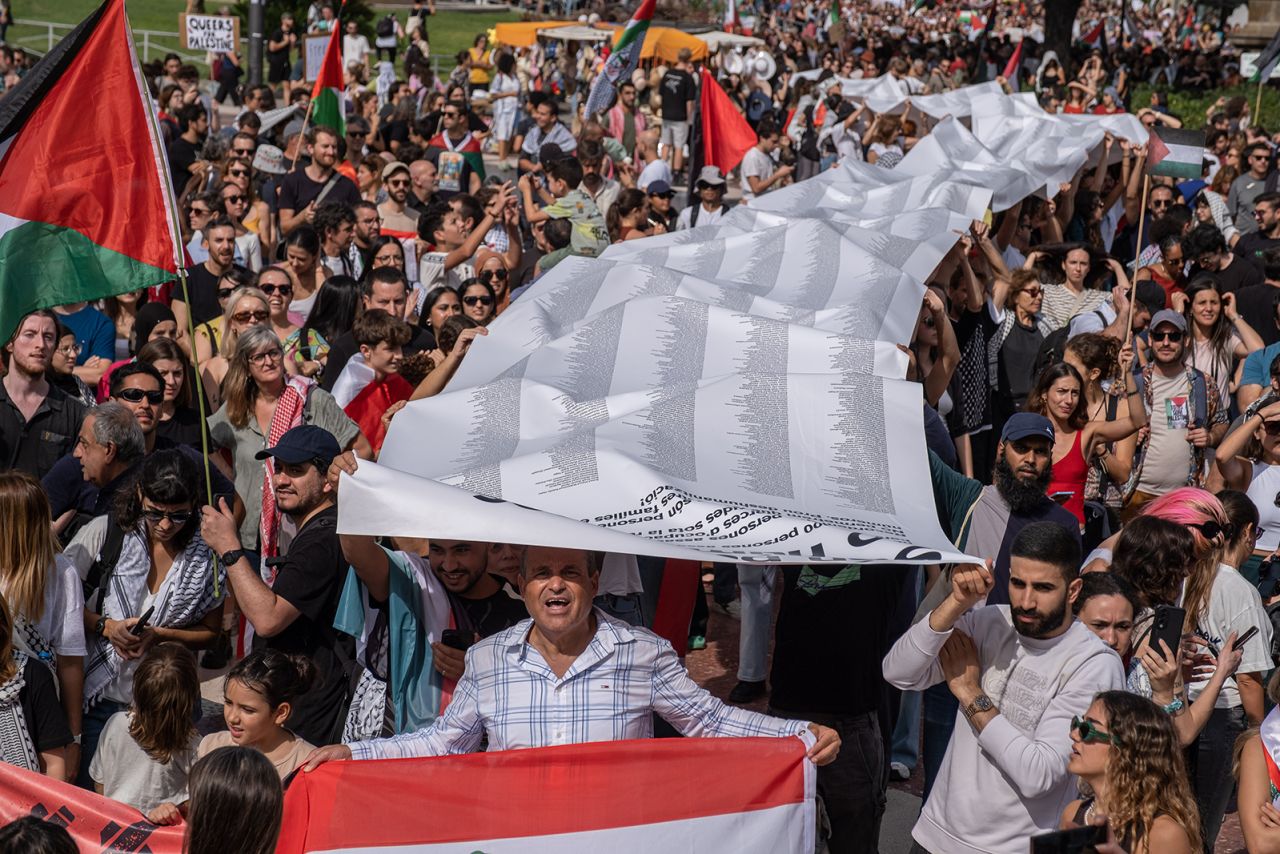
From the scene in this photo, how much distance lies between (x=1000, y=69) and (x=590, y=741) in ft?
104

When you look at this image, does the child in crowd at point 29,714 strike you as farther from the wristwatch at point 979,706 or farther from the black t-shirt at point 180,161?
the black t-shirt at point 180,161

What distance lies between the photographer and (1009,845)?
14.2 feet

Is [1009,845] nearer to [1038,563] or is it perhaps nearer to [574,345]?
[1038,563]

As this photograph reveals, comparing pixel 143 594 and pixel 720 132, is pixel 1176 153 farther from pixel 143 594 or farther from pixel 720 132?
pixel 143 594

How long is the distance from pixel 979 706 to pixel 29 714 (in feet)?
9.08

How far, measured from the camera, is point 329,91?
13.7 m

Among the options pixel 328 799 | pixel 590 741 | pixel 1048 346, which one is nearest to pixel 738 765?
pixel 590 741

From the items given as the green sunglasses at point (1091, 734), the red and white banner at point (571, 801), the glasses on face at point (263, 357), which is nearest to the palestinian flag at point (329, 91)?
the glasses on face at point (263, 357)

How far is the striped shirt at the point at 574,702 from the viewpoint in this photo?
425 cm

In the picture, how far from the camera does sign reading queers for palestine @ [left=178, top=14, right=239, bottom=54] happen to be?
21812 millimetres

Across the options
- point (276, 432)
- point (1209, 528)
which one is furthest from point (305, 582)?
point (1209, 528)

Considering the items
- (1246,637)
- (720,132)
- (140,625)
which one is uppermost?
(720,132)

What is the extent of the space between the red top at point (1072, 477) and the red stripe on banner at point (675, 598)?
191 centimetres

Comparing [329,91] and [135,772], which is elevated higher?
[329,91]
